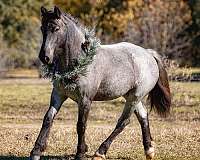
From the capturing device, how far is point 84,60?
807 cm

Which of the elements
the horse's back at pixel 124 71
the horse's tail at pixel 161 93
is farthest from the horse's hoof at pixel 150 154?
the horse's tail at pixel 161 93

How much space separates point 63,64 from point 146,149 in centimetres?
230

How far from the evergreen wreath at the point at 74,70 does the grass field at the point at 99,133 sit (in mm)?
1757

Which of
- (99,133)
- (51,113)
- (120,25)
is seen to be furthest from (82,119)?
(120,25)

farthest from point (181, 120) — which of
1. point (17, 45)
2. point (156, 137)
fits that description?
point (17, 45)

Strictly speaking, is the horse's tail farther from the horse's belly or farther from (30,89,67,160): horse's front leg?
(30,89,67,160): horse's front leg

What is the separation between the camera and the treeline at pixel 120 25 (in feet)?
130

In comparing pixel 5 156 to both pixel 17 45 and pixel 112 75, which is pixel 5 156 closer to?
pixel 112 75

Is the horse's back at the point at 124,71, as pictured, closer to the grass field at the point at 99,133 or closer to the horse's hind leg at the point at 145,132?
the horse's hind leg at the point at 145,132

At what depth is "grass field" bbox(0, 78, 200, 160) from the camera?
31.9 feet

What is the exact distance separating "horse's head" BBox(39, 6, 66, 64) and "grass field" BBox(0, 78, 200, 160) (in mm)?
2339

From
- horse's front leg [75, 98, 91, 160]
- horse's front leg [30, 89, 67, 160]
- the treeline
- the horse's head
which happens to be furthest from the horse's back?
the treeline

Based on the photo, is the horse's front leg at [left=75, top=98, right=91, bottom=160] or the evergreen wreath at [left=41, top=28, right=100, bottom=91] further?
the horse's front leg at [left=75, top=98, right=91, bottom=160]

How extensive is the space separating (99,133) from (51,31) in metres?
5.10
